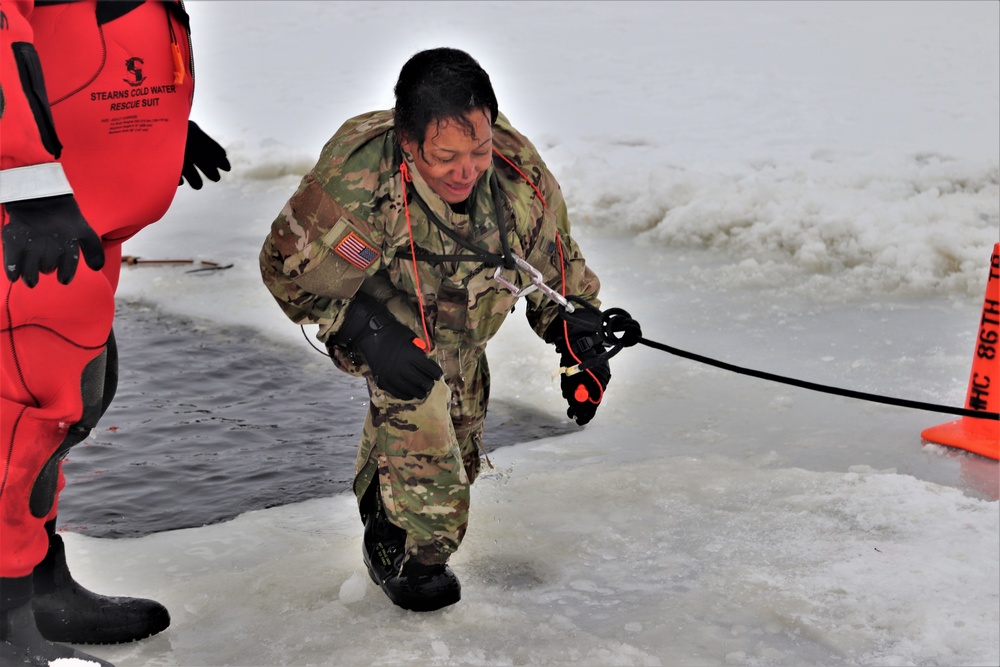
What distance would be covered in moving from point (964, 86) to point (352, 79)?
251 inches

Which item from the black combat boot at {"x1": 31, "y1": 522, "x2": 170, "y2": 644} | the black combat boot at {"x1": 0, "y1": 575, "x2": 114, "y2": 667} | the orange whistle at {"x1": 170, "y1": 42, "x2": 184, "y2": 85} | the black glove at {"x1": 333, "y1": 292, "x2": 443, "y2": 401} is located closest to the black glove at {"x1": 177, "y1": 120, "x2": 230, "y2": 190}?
the orange whistle at {"x1": 170, "y1": 42, "x2": 184, "y2": 85}

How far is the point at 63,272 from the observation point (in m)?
2.36

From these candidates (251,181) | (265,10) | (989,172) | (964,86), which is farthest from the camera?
(265,10)

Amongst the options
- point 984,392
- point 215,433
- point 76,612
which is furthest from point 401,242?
point 984,392

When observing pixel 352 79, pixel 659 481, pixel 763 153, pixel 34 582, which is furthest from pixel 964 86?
pixel 34 582

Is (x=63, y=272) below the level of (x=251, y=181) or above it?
above

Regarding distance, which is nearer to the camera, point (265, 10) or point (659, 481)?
point (659, 481)

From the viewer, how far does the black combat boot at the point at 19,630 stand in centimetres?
257

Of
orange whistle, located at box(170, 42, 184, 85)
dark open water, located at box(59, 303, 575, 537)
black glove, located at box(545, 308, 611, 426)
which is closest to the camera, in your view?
orange whistle, located at box(170, 42, 184, 85)

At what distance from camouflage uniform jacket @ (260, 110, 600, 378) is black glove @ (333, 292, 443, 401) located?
61 millimetres

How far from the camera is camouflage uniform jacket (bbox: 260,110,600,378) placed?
3.03 metres

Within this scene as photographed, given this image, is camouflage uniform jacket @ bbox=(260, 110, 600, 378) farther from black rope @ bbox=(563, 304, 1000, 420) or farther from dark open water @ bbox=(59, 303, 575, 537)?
dark open water @ bbox=(59, 303, 575, 537)

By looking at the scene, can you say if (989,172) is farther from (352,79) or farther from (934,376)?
(352,79)

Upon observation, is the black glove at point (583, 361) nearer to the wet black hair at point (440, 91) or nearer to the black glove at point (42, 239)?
the wet black hair at point (440, 91)
